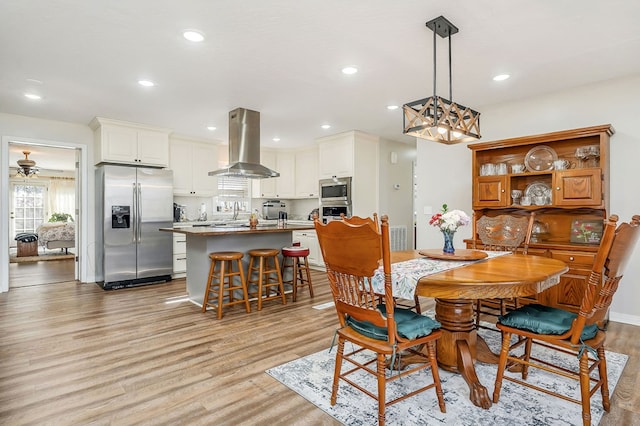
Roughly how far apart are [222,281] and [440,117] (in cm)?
262

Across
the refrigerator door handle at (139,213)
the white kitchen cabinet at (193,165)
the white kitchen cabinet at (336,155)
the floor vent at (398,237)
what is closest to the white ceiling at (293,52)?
the refrigerator door handle at (139,213)

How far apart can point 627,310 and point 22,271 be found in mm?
8931

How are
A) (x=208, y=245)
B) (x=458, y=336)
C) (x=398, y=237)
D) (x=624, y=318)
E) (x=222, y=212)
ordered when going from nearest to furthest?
1. (x=458, y=336)
2. (x=624, y=318)
3. (x=208, y=245)
4. (x=398, y=237)
5. (x=222, y=212)

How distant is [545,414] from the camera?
1874 millimetres

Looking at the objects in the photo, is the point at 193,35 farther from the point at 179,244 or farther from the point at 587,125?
the point at 587,125

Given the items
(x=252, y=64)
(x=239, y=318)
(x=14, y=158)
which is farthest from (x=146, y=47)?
(x=14, y=158)

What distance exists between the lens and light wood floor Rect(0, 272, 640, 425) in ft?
6.25

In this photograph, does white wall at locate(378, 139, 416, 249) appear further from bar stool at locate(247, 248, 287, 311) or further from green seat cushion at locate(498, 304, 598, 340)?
green seat cushion at locate(498, 304, 598, 340)

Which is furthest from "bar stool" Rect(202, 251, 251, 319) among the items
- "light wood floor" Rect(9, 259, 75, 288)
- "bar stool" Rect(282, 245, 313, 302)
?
"light wood floor" Rect(9, 259, 75, 288)

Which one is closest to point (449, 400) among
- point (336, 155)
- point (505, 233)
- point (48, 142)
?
point (505, 233)

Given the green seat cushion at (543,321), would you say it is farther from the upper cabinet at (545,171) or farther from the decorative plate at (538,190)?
the decorative plate at (538,190)

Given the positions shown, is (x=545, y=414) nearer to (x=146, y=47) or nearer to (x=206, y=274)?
(x=206, y=274)

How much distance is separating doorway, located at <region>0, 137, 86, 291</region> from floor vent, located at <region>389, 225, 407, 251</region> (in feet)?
16.6

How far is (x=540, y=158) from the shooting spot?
3867mm
